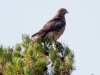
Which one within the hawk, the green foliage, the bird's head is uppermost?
the bird's head

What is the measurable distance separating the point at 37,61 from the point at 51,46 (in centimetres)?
77

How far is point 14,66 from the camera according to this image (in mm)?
6520

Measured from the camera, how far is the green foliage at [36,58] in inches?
254

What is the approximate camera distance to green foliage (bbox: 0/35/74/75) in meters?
6.45

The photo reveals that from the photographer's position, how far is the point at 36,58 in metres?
6.64

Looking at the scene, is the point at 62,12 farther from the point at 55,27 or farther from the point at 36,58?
the point at 36,58

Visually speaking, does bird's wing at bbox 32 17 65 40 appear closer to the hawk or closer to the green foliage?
the hawk

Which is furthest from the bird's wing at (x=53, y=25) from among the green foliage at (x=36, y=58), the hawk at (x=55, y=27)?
the green foliage at (x=36, y=58)

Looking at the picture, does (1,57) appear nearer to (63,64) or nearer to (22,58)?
(22,58)

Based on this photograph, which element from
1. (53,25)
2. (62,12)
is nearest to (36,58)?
(53,25)

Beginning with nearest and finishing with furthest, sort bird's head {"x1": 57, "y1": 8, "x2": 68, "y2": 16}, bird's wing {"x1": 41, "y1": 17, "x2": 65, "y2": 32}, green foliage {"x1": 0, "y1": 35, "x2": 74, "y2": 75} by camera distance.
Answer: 1. green foliage {"x1": 0, "y1": 35, "x2": 74, "y2": 75}
2. bird's wing {"x1": 41, "y1": 17, "x2": 65, "y2": 32}
3. bird's head {"x1": 57, "y1": 8, "x2": 68, "y2": 16}

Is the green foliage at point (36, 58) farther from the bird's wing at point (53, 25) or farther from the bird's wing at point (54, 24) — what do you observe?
the bird's wing at point (54, 24)

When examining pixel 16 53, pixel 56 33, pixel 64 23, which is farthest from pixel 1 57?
pixel 64 23

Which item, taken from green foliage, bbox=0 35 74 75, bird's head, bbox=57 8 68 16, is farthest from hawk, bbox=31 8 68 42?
green foliage, bbox=0 35 74 75
